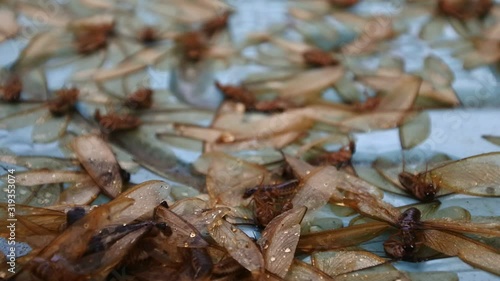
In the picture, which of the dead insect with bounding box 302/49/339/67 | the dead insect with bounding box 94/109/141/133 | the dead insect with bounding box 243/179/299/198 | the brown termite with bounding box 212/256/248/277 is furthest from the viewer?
the dead insect with bounding box 302/49/339/67

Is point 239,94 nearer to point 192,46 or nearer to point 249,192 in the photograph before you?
point 192,46

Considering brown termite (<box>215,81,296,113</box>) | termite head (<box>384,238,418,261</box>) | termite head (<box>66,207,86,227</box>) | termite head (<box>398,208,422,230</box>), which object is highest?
termite head (<box>66,207,86,227</box>)

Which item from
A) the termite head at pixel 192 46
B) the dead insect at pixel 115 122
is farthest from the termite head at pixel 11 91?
the termite head at pixel 192 46

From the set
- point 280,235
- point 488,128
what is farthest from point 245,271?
point 488,128

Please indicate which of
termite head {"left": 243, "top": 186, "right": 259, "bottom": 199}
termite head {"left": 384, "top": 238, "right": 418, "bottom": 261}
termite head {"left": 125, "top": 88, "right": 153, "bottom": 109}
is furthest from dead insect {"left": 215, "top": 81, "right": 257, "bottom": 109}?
termite head {"left": 384, "top": 238, "right": 418, "bottom": 261}

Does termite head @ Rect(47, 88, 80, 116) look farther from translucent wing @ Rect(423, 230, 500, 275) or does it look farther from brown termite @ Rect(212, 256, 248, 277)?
translucent wing @ Rect(423, 230, 500, 275)

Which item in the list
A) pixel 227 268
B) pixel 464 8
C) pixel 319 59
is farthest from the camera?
pixel 464 8

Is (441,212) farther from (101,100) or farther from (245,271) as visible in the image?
(101,100)

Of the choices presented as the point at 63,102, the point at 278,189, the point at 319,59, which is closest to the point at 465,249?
the point at 278,189
